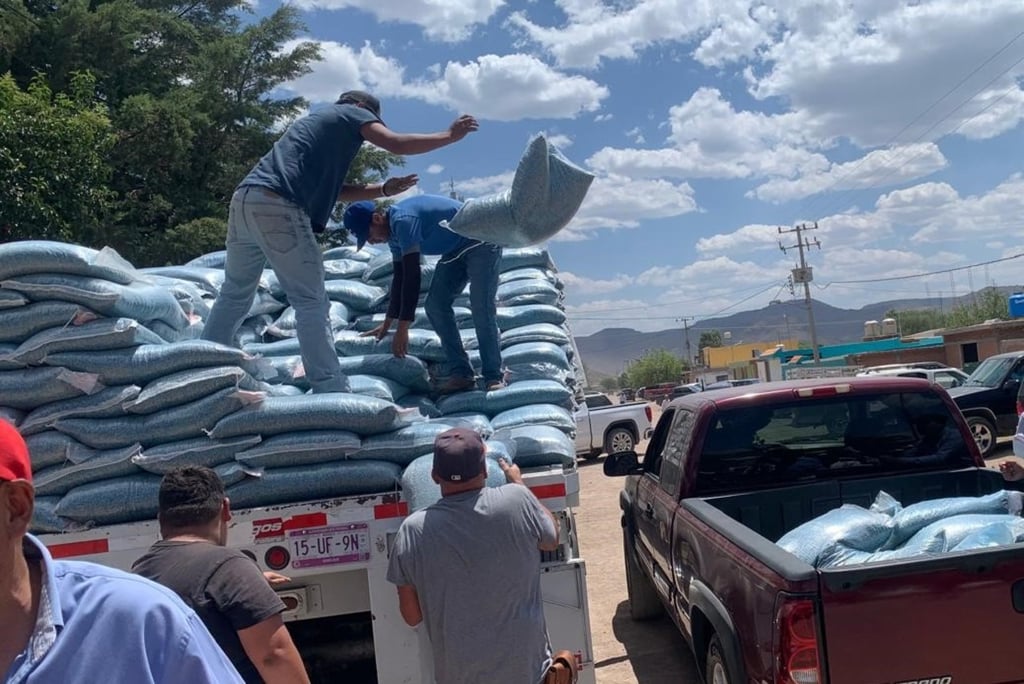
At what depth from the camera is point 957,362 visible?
37375mm

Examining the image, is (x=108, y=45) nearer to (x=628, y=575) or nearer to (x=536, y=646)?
(x=628, y=575)

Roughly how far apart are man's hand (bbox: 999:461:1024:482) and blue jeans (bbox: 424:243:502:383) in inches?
100

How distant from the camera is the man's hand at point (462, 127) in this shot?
4.11 meters

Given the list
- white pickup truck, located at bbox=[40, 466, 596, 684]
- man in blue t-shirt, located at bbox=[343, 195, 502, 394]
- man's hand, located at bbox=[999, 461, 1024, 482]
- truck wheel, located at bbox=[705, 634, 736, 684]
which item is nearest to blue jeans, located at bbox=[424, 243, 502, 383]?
man in blue t-shirt, located at bbox=[343, 195, 502, 394]

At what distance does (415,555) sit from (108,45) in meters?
18.1

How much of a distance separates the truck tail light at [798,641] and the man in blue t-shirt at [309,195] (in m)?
2.26

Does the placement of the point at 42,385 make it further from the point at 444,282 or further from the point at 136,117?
the point at 136,117

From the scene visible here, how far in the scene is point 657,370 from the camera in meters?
109

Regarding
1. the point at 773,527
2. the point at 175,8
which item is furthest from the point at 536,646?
the point at 175,8

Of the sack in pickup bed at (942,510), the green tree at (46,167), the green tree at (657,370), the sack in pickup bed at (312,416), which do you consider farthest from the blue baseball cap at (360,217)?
the green tree at (657,370)

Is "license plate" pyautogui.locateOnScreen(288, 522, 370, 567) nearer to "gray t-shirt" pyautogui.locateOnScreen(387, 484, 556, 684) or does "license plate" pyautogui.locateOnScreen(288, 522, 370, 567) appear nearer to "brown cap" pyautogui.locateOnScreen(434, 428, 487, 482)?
"gray t-shirt" pyautogui.locateOnScreen(387, 484, 556, 684)

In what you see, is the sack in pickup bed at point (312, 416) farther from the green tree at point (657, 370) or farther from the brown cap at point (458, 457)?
the green tree at point (657, 370)

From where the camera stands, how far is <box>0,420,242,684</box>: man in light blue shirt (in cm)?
130

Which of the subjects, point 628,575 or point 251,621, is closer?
point 251,621
